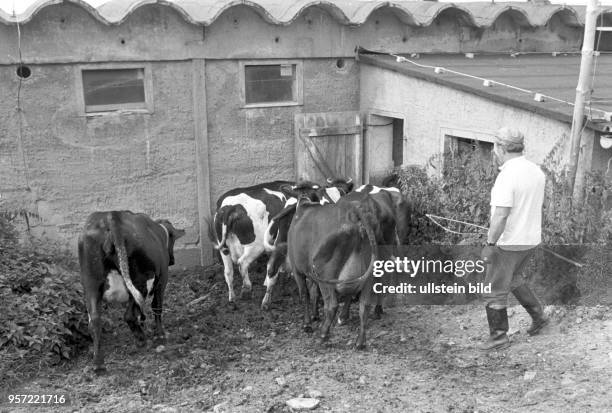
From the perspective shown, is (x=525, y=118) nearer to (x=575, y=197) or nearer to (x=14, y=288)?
(x=575, y=197)

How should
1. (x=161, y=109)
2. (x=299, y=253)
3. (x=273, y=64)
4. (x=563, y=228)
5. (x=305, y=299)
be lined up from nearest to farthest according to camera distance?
(x=563, y=228)
(x=299, y=253)
(x=305, y=299)
(x=161, y=109)
(x=273, y=64)

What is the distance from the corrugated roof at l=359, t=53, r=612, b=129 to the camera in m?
6.82

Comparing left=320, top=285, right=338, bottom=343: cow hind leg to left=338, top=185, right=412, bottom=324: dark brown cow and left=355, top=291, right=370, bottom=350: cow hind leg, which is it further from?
left=338, top=185, right=412, bottom=324: dark brown cow

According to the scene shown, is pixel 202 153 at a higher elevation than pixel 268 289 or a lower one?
higher

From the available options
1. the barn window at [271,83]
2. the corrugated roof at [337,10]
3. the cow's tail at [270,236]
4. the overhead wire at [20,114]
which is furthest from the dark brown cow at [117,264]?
the barn window at [271,83]

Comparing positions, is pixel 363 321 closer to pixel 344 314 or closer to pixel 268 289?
pixel 344 314

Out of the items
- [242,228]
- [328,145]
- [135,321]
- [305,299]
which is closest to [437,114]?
[328,145]

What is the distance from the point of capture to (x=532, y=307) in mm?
5242

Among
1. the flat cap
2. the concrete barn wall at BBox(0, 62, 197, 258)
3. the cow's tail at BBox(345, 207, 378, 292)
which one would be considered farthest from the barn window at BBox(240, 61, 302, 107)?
the flat cap

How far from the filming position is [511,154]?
482cm

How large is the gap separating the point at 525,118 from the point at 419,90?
205cm

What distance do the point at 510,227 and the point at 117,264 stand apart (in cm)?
336

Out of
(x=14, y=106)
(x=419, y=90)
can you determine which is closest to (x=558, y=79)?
(x=419, y=90)

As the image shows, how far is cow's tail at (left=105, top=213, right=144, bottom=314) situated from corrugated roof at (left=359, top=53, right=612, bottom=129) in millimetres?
4441
